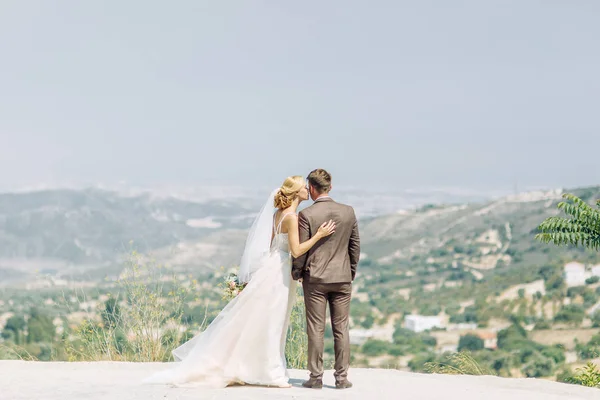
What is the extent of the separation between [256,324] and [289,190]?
5.20ft

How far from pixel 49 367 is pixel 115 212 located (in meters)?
151

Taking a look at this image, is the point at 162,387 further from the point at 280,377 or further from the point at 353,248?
the point at 353,248

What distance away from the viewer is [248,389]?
9.75m

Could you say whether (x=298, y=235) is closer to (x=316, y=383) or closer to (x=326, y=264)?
(x=326, y=264)

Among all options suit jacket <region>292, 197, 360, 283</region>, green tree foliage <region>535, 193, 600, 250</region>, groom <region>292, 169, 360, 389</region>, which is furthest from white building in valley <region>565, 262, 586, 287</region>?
suit jacket <region>292, 197, 360, 283</region>

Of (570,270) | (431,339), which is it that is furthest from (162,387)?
(570,270)

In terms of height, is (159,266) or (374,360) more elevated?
(159,266)

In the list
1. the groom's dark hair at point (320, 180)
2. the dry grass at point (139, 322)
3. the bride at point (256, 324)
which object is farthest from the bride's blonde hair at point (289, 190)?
the dry grass at point (139, 322)

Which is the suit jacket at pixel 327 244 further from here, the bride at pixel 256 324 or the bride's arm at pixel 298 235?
the bride at pixel 256 324

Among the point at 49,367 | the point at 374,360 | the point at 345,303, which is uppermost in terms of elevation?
the point at 345,303

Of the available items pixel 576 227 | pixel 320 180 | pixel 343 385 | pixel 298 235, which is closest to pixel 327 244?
pixel 298 235

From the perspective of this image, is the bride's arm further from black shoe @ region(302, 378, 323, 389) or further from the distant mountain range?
the distant mountain range

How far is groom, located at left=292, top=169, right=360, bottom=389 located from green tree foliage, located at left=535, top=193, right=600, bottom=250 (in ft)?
20.3

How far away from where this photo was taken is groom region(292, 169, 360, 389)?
9250 millimetres
